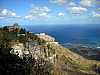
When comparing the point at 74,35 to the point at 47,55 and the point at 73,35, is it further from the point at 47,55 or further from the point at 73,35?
the point at 47,55

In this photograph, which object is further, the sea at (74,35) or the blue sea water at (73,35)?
the blue sea water at (73,35)

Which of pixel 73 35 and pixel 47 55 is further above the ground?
pixel 47 55

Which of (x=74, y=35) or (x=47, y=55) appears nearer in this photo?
(x=47, y=55)

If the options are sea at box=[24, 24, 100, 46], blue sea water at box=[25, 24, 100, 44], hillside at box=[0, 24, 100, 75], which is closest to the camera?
hillside at box=[0, 24, 100, 75]

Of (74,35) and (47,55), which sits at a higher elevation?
(47,55)

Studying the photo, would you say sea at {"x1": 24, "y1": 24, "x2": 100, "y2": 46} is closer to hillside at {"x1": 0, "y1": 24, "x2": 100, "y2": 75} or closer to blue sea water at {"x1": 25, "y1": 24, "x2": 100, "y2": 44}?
blue sea water at {"x1": 25, "y1": 24, "x2": 100, "y2": 44}

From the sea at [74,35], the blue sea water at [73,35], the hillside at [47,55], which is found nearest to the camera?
the hillside at [47,55]

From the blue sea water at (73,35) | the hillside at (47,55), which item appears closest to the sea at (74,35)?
the blue sea water at (73,35)

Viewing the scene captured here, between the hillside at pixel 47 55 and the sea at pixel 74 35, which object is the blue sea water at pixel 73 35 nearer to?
the sea at pixel 74 35

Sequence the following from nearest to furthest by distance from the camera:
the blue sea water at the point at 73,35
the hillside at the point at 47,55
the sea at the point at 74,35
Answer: the hillside at the point at 47,55 → the sea at the point at 74,35 → the blue sea water at the point at 73,35

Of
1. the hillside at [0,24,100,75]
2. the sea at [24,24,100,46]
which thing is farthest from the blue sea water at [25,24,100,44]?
the hillside at [0,24,100,75]

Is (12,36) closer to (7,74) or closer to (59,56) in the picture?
(59,56)

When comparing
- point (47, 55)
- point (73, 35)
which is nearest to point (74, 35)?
point (73, 35)
